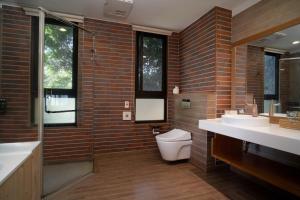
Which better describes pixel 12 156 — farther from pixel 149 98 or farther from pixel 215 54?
pixel 215 54

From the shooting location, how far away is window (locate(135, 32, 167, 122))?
3.31 meters

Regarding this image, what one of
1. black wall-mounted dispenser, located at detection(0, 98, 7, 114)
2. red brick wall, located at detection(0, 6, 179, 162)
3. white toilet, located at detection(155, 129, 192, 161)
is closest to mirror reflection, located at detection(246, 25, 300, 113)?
white toilet, located at detection(155, 129, 192, 161)

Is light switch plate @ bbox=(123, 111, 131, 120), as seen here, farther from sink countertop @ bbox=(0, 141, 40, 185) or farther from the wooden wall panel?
the wooden wall panel

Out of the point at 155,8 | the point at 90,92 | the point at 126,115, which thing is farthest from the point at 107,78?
the point at 155,8

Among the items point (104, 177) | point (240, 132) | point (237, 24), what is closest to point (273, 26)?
point (237, 24)

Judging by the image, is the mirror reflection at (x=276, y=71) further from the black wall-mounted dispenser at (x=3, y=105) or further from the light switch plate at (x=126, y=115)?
the black wall-mounted dispenser at (x=3, y=105)

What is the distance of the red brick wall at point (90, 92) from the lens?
7.89 feet

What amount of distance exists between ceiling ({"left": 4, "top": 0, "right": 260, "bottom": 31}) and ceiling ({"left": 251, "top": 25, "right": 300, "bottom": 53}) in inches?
21.4

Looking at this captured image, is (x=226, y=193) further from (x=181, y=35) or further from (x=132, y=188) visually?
(x=181, y=35)

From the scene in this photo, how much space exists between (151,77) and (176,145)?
4.47 ft

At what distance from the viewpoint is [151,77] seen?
3400 millimetres

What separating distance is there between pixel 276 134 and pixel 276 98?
0.84 meters

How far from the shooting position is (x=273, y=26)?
2.03 meters

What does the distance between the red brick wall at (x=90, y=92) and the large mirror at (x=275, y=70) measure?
4.63 ft
